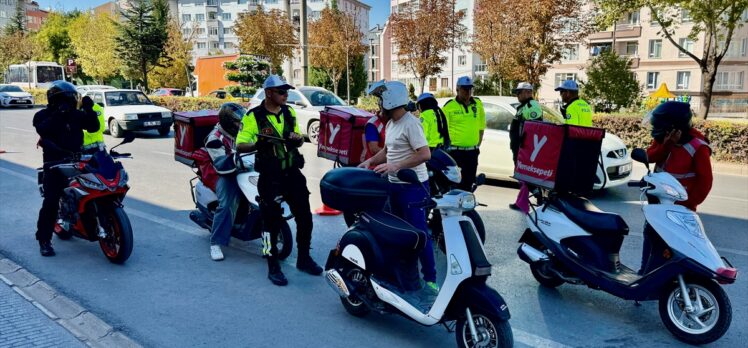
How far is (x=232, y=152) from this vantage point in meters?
6.14

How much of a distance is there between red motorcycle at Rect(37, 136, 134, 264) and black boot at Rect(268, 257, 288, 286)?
1442 millimetres

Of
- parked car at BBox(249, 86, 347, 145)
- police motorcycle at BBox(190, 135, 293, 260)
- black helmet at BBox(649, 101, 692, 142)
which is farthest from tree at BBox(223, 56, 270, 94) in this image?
black helmet at BBox(649, 101, 692, 142)

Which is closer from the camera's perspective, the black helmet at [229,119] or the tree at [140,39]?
the black helmet at [229,119]

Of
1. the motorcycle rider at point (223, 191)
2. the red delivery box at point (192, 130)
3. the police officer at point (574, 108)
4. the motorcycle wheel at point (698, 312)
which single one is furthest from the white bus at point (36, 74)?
the motorcycle wheel at point (698, 312)

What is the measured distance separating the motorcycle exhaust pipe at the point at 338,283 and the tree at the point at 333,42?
40.1 m

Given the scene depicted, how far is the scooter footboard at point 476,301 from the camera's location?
11.3 ft

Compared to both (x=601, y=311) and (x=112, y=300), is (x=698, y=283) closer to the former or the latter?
(x=601, y=311)

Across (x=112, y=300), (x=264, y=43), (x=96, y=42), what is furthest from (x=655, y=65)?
(x=112, y=300)

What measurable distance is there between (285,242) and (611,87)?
592 inches

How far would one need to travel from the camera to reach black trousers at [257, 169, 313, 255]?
510cm

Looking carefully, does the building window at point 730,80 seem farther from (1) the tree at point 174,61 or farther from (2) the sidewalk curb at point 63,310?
(2) the sidewalk curb at point 63,310

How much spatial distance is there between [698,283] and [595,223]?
A: 2.78 ft

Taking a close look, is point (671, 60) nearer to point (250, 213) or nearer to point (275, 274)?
point (250, 213)

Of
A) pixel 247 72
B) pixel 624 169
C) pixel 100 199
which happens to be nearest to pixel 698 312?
pixel 100 199
